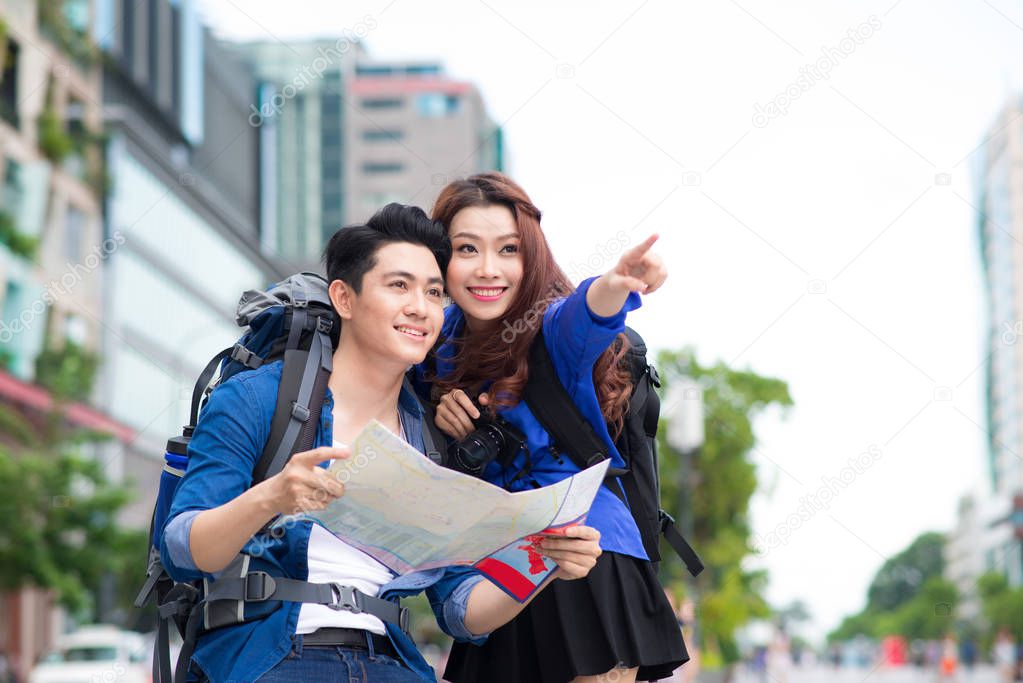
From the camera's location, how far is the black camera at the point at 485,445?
3.52 meters

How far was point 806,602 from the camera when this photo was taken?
176 meters

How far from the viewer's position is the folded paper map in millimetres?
2645

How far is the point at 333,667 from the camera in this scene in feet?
9.93

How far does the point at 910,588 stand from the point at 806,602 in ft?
135

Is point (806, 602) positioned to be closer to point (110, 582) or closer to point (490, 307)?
point (110, 582)

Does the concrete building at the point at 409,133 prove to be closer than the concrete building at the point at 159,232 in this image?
No

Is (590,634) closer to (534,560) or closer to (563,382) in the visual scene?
(534,560)

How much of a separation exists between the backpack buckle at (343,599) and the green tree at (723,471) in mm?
27897

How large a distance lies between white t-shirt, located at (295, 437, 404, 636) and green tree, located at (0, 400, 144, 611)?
74.2 ft

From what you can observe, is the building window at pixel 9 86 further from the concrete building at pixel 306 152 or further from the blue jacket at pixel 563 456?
the concrete building at pixel 306 152

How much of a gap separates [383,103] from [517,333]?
111316mm

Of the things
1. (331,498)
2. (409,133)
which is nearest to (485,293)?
(331,498)

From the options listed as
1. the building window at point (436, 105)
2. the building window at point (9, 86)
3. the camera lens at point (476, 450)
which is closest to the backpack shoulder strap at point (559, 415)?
the camera lens at point (476, 450)

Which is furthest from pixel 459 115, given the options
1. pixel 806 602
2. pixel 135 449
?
pixel 806 602
